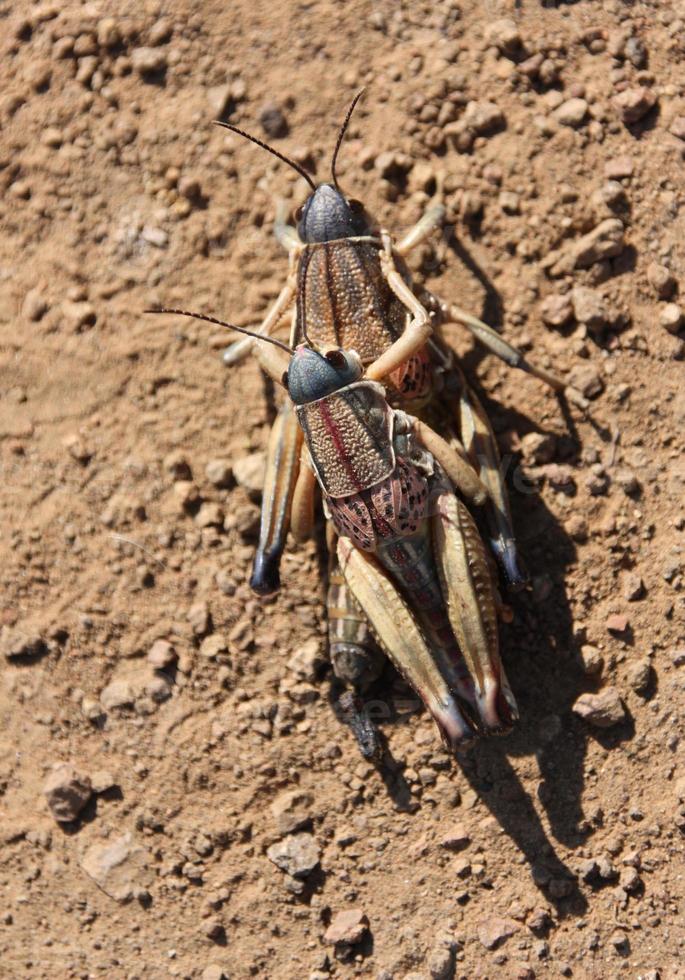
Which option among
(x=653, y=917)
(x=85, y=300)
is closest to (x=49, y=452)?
(x=85, y=300)

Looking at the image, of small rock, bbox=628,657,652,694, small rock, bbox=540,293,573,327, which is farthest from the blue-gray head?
small rock, bbox=628,657,652,694

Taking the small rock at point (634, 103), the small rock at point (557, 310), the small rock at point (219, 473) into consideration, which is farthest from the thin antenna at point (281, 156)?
the small rock at point (634, 103)

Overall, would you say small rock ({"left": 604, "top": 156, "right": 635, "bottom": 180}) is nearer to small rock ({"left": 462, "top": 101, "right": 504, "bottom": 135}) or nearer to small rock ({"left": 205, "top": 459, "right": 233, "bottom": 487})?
small rock ({"left": 462, "top": 101, "right": 504, "bottom": 135})

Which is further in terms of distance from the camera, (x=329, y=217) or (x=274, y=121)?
(x=274, y=121)

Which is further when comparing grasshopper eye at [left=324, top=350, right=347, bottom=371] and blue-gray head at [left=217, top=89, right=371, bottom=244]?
blue-gray head at [left=217, top=89, right=371, bottom=244]

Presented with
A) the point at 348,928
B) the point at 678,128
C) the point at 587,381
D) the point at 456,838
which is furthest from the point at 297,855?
the point at 678,128

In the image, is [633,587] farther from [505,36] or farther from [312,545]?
[505,36]
